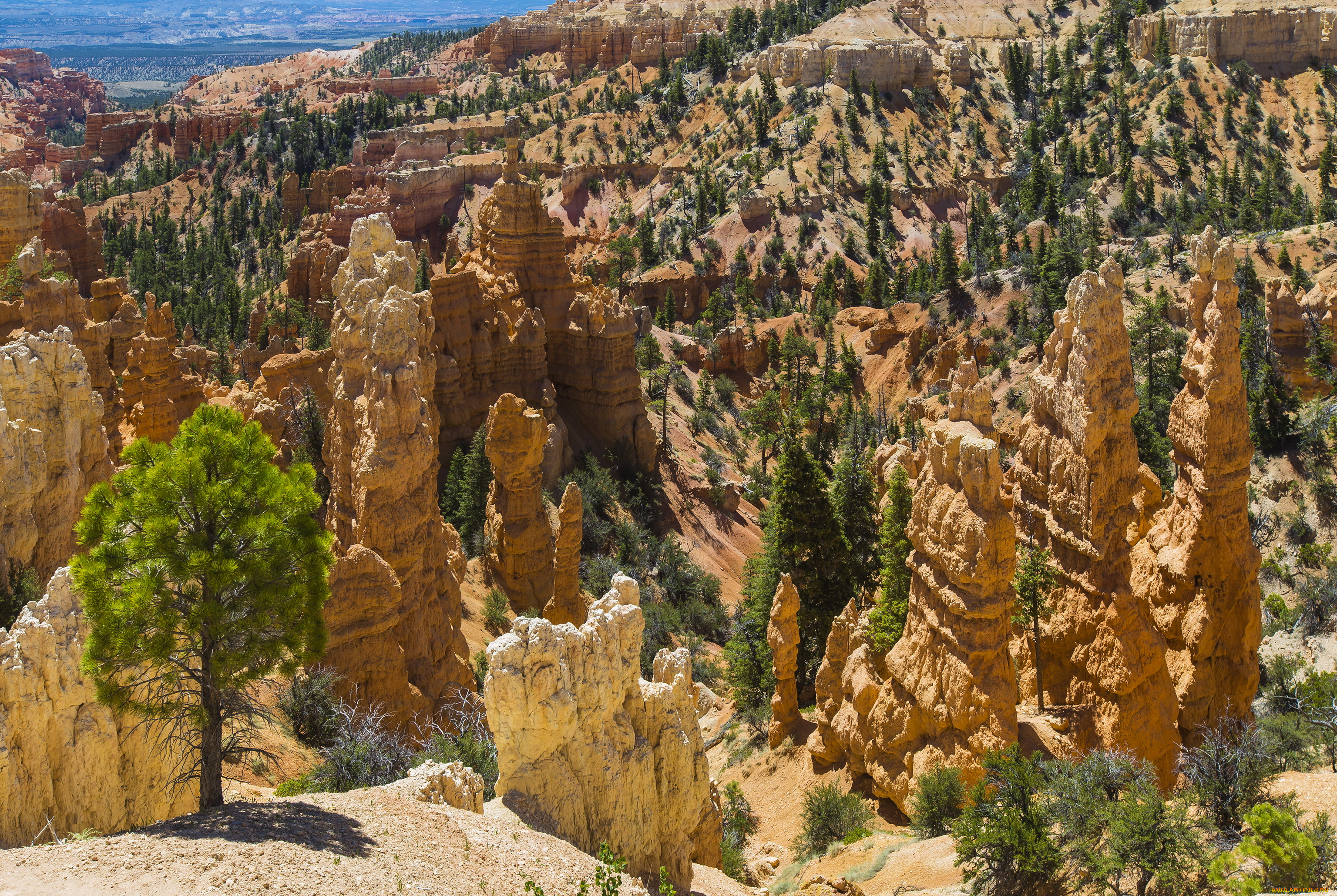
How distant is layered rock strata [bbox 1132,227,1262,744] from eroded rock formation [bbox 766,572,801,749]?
8.53 meters

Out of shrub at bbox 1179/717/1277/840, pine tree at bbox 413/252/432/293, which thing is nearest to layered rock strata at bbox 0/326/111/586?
shrub at bbox 1179/717/1277/840

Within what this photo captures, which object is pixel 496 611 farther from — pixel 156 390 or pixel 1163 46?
pixel 1163 46

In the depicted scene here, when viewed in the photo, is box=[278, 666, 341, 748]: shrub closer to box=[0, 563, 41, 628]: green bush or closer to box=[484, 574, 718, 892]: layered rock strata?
box=[0, 563, 41, 628]: green bush

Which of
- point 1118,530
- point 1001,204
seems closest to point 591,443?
point 1118,530

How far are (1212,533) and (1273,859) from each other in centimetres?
1158

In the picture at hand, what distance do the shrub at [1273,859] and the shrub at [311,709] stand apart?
15.6m

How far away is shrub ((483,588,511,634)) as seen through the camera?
33812mm

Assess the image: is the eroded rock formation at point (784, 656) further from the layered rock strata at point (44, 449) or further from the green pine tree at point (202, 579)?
the layered rock strata at point (44, 449)

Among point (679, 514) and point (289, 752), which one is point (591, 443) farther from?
point (289, 752)

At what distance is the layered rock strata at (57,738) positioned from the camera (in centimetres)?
1450

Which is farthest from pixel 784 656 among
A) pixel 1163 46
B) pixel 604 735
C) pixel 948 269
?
pixel 1163 46

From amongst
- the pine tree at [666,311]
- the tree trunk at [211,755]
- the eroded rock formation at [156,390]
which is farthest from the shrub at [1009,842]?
the pine tree at [666,311]

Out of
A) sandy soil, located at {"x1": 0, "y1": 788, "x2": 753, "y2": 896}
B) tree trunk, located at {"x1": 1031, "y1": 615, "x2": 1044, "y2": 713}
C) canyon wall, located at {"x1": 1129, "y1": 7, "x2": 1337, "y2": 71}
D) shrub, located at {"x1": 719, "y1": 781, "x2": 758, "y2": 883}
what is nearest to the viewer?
sandy soil, located at {"x1": 0, "y1": 788, "x2": 753, "y2": 896}

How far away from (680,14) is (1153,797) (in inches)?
6794
